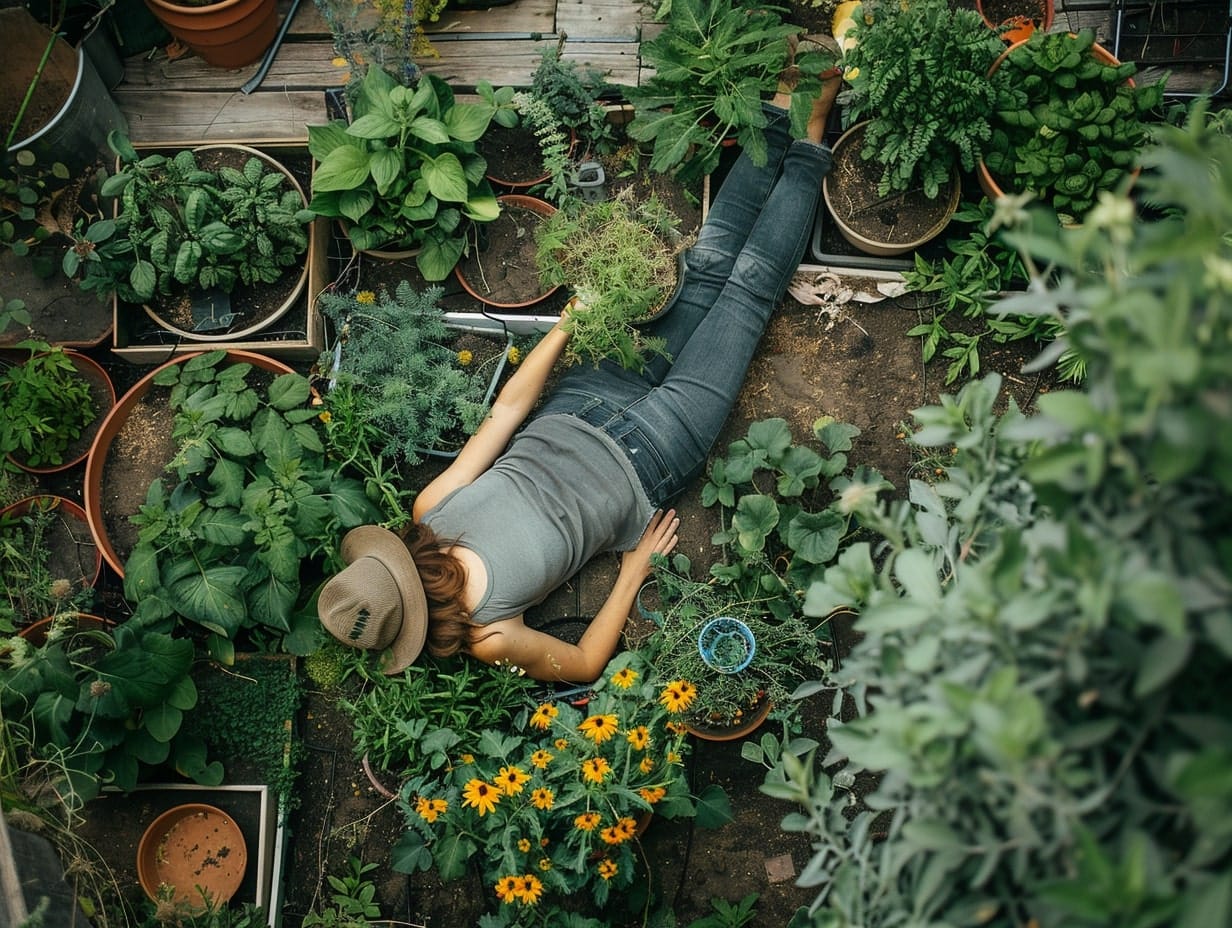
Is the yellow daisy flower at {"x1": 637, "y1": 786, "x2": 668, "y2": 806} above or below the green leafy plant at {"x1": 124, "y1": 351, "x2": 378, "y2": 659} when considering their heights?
below

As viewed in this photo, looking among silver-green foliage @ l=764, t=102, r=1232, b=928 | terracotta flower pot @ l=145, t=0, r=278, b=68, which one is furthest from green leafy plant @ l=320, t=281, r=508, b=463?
silver-green foliage @ l=764, t=102, r=1232, b=928

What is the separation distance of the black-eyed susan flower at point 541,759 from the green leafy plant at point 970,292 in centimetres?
178

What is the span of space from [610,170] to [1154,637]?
247 cm

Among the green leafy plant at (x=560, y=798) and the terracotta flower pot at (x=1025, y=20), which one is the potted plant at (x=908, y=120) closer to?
the terracotta flower pot at (x=1025, y=20)

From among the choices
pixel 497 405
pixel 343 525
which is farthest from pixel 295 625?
pixel 497 405

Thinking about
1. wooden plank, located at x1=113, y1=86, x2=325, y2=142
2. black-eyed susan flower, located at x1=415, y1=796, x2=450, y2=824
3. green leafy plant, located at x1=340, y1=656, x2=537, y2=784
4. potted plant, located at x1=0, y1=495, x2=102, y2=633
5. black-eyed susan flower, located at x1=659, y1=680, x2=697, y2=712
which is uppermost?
wooden plank, located at x1=113, y1=86, x2=325, y2=142

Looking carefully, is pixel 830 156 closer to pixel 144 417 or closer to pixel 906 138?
pixel 906 138

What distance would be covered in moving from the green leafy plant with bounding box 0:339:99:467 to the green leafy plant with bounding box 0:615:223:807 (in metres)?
0.65

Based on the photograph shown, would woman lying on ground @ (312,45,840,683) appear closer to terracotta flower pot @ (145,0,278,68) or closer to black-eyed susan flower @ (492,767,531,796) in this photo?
black-eyed susan flower @ (492,767,531,796)

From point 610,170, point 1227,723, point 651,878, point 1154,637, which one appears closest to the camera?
point 1227,723

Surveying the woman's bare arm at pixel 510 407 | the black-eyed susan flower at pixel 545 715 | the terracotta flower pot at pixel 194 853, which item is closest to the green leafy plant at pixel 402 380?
the woman's bare arm at pixel 510 407

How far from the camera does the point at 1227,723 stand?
106cm

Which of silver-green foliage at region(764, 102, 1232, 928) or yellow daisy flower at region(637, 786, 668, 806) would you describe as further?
yellow daisy flower at region(637, 786, 668, 806)

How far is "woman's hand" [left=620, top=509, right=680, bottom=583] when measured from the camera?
114 inches
